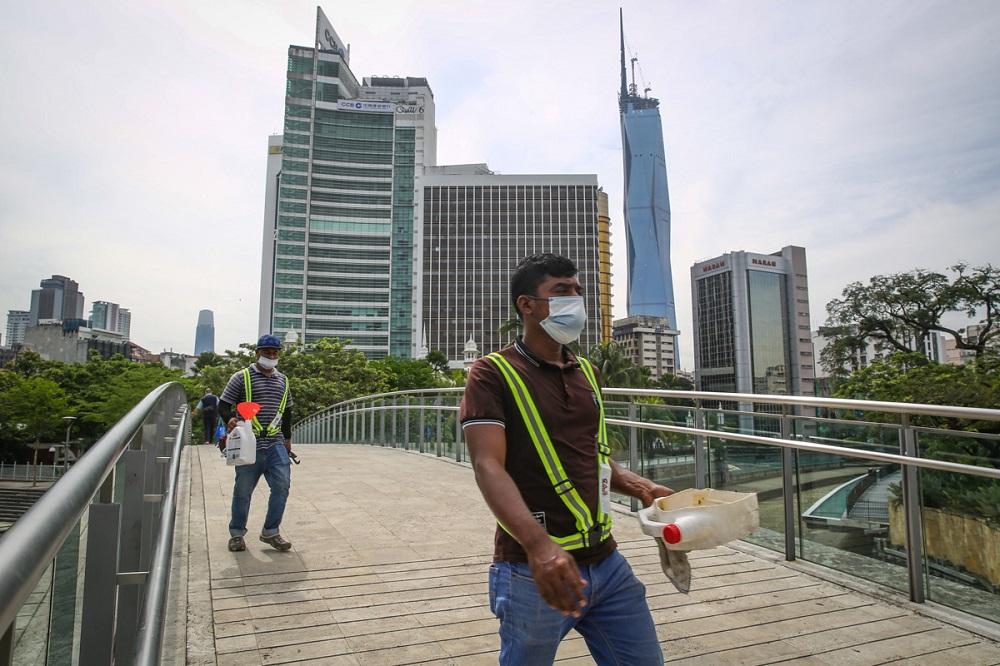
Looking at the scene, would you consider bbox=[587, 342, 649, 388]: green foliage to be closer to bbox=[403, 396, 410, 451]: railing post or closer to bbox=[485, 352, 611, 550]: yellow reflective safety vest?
bbox=[403, 396, 410, 451]: railing post

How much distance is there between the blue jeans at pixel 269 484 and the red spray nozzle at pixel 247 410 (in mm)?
290

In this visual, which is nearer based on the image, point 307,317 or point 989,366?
point 989,366

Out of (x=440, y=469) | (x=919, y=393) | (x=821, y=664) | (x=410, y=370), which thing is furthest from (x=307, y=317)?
(x=821, y=664)

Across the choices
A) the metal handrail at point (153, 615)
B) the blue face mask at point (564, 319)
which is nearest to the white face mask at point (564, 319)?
the blue face mask at point (564, 319)

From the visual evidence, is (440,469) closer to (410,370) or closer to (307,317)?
(410,370)

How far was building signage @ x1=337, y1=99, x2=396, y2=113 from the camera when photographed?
123875 millimetres

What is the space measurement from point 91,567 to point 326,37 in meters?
152

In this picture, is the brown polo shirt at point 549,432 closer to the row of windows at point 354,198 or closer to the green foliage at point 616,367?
the green foliage at point 616,367

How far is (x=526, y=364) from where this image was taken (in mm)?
2174

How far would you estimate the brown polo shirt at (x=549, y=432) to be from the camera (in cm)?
201

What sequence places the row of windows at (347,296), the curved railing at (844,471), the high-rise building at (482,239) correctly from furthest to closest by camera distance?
the row of windows at (347,296), the high-rise building at (482,239), the curved railing at (844,471)

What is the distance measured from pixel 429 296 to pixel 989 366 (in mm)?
94738

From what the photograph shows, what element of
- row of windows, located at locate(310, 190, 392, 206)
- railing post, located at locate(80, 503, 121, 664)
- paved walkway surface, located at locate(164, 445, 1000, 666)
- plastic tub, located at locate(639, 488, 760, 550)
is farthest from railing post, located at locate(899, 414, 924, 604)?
row of windows, located at locate(310, 190, 392, 206)

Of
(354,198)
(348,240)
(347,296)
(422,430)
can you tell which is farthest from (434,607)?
(354,198)
